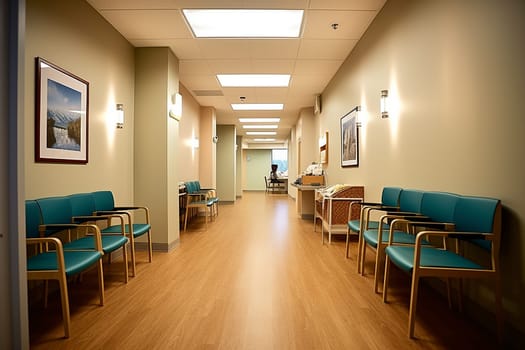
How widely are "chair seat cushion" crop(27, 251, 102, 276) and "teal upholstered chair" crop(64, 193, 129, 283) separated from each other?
21cm

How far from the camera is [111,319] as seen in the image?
226 centimetres

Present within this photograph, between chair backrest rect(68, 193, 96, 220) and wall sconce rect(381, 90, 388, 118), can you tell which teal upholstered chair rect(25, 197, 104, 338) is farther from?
wall sconce rect(381, 90, 388, 118)

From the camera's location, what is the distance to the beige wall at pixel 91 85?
8.34ft

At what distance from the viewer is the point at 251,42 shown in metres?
4.33

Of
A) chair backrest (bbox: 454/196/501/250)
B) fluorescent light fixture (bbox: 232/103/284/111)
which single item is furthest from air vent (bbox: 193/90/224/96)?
chair backrest (bbox: 454/196/501/250)

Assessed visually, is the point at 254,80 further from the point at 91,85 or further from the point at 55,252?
the point at 55,252

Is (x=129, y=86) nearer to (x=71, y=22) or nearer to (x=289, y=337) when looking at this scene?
(x=71, y=22)

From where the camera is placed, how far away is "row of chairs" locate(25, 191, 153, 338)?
1993mm

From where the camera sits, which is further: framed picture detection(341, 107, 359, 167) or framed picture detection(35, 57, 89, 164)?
framed picture detection(341, 107, 359, 167)

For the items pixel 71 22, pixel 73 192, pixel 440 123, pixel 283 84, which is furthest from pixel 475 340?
pixel 283 84

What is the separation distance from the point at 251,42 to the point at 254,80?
1.90 metres

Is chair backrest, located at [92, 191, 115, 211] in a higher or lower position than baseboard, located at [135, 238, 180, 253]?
higher

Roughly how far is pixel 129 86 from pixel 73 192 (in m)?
1.92

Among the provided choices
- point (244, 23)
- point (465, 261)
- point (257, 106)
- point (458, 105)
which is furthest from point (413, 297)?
point (257, 106)
